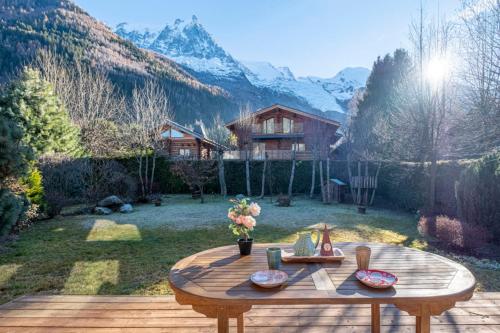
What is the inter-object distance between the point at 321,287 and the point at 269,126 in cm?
2025

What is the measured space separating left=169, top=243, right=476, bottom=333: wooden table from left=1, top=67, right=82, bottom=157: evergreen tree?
1030 centimetres

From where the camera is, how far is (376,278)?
1960 millimetres

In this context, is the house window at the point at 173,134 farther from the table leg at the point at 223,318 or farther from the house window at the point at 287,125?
the table leg at the point at 223,318

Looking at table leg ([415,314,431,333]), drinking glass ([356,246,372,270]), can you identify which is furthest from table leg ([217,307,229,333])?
table leg ([415,314,431,333])

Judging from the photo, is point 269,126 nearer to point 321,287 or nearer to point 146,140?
point 146,140

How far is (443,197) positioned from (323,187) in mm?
4875

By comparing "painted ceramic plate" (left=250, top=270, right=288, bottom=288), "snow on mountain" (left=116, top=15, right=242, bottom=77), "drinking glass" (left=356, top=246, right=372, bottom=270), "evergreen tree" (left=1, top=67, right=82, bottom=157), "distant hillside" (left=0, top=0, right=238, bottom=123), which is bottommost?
"painted ceramic plate" (left=250, top=270, right=288, bottom=288)

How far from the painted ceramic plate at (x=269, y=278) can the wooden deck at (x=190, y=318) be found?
74 cm

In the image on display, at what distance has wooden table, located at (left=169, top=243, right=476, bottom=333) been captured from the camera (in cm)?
175

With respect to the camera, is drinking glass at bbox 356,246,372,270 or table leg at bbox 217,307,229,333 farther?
drinking glass at bbox 356,246,372,270

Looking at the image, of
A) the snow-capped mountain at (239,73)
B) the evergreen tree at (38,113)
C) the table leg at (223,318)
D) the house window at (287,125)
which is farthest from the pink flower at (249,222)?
the snow-capped mountain at (239,73)

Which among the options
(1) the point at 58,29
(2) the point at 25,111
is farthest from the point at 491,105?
(1) the point at 58,29

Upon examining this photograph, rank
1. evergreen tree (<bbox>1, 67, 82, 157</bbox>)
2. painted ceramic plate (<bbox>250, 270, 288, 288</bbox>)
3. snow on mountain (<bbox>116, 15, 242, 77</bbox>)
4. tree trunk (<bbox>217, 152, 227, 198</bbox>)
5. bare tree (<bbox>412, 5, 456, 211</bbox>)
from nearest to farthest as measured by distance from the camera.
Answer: painted ceramic plate (<bbox>250, 270, 288, 288</bbox>) < bare tree (<bbox>412, 5, 456, 211</bbox>) < evergreen tree (<bbox>1, 67, 82, 157</bbox>) < tree trunk (<bbox>217, 152, 227, 198</bbox>) < snow on mountain (<bbox>116, 15, 242, 77</bbox>)

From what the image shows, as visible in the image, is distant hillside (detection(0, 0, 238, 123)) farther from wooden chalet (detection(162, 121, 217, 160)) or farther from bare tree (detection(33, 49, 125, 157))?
bare tree (detection(33, 49, 125, 157))
